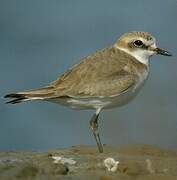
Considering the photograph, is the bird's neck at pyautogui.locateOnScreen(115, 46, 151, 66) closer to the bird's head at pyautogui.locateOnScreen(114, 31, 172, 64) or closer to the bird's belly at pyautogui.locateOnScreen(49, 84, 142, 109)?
the bird's head at pyautogui.locateOnScreen(114, 31, 172, 64)

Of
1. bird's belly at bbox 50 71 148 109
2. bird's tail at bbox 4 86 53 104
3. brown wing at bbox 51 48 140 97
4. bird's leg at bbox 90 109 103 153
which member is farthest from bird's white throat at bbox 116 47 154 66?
bird's tail at bbox 4 86 53 104

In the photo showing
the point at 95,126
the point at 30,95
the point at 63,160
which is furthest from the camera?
the point at 95,126

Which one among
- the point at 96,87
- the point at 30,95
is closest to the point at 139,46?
the point at 96,87

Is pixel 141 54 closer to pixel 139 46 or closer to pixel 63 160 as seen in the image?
pixel 139 46

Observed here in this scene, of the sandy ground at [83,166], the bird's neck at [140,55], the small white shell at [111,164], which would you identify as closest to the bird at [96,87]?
the bird's neck at [140,55]

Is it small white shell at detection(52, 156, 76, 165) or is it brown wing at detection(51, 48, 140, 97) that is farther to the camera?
brown wing at detection(51, 48, 140, 97)

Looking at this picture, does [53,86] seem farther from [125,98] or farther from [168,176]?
[168,176]

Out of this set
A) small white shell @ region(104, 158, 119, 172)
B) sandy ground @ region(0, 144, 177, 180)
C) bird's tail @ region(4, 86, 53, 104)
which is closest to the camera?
sandy ground @ region(0, 144, 177, 180)

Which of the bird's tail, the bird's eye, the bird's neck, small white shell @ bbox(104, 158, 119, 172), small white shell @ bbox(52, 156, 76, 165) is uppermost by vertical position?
the bird's eye
